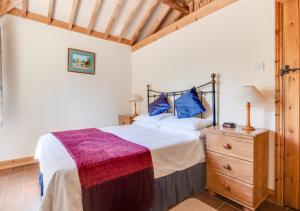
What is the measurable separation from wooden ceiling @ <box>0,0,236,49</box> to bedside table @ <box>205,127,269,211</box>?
1.91m

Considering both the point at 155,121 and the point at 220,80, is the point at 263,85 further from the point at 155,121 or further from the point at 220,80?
the point at 155,121

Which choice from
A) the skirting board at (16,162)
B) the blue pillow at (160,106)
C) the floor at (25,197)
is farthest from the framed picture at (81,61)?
the floor at (25,197)

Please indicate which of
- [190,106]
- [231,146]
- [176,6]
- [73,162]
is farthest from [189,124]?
[176,6]

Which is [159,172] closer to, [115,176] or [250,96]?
[115,176]

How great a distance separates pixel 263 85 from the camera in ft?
6.75

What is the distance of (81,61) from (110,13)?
118cm

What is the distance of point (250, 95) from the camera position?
187cm

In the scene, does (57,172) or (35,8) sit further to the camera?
(35,8)

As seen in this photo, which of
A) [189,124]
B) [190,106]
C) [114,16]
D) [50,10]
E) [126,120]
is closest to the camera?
[189,124]

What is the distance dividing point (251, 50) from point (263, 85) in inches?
18.6

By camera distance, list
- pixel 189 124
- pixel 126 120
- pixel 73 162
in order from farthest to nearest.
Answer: pixel 126 120
pixel 189 124
pixel 73 162

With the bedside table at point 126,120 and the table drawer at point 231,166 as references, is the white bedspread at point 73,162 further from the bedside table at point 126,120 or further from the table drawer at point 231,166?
the bedside table at point 126,120

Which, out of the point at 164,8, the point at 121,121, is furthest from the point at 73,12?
the point at 121,121

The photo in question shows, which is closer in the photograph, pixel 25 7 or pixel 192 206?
pixel 192 206
